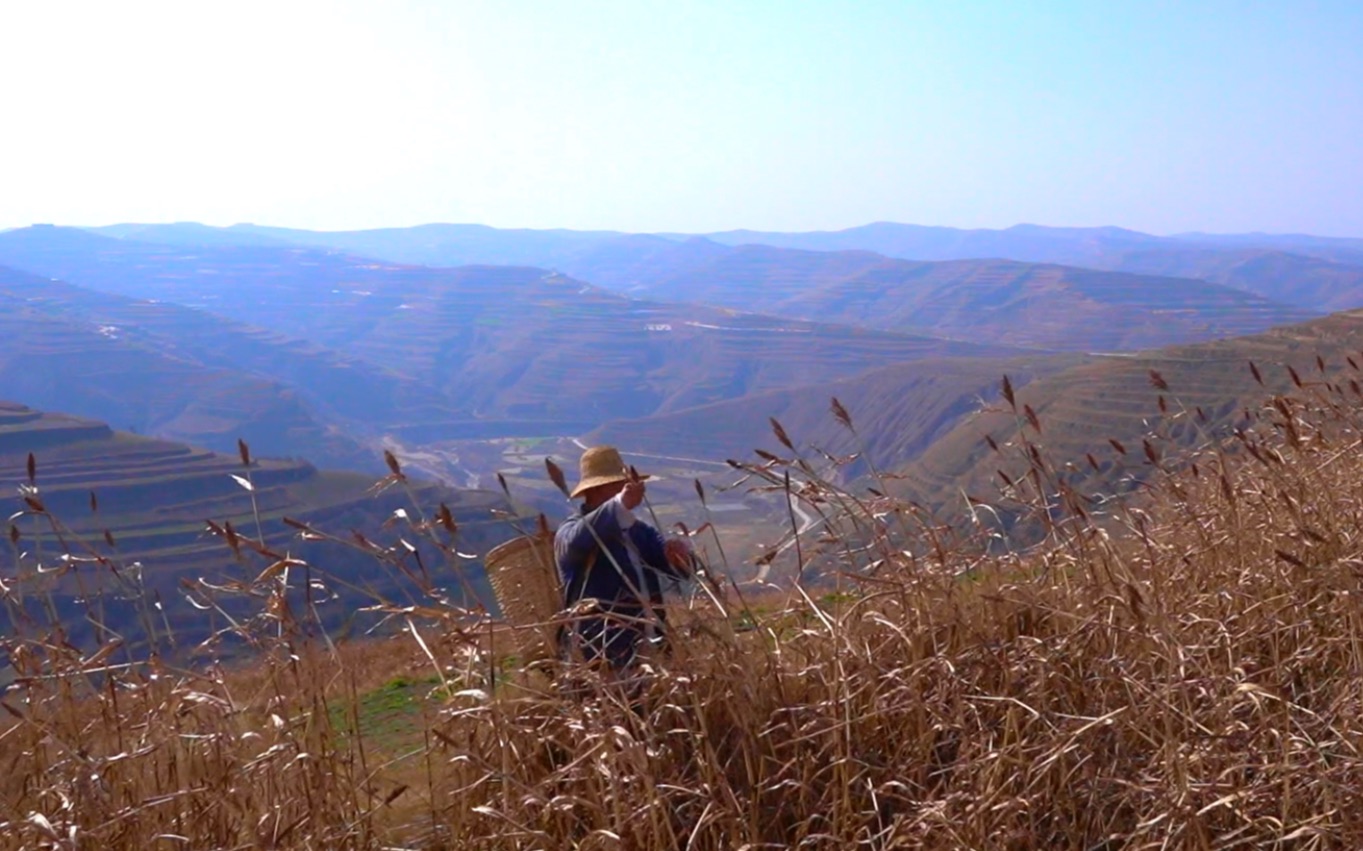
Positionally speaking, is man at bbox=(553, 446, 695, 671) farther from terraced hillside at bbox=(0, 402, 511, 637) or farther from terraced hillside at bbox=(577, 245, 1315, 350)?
terraced hillside at bbox=(577, 245, 1315, 350)

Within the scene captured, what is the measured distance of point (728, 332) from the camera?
89938mm

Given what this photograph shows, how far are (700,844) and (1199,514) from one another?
2.59 meters

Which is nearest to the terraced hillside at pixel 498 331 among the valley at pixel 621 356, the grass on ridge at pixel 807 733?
the valley at pixel 621 356

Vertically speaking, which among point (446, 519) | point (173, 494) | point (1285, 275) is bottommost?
point (173, 494)

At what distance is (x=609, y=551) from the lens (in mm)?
3762

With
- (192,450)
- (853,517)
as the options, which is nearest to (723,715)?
(853,517)

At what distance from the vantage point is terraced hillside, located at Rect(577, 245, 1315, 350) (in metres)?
80.6

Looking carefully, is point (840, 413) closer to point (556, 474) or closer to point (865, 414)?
point (556, 474)

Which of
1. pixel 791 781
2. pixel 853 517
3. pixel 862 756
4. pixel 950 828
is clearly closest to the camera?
pixel 950 828

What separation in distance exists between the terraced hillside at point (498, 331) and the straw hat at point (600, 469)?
6523cm

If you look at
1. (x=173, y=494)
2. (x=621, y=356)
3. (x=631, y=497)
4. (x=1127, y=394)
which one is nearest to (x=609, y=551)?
(x=631, y=497)

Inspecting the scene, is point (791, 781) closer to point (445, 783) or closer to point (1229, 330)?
point (445, 783)

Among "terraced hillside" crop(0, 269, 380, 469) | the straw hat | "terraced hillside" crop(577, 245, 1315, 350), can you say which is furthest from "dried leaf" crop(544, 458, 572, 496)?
"terraced hillside" crop(577, 245, 1315, 350)

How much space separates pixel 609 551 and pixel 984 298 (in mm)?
110507
